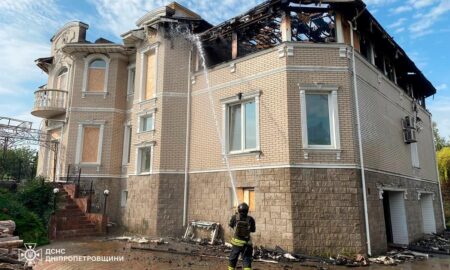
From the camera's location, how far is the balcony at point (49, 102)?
17.9 m

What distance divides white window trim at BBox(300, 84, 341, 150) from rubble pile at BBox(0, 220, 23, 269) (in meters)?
8.33

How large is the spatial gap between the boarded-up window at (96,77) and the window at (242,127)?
8845 mm

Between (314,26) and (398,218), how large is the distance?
27.8 ft

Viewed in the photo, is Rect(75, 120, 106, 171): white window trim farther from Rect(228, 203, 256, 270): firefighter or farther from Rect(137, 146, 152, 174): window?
Rect(228, 203, 256, 270): firefighter

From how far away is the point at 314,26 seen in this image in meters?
13.3

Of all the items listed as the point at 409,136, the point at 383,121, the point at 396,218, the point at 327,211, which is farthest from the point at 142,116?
the point at 409,136

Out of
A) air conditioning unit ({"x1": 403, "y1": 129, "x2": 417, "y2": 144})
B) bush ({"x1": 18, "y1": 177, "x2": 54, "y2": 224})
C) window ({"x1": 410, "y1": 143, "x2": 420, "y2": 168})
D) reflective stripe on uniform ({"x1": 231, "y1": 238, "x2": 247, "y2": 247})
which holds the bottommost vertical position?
reflective stripe on uniform ({"x1": 231, "y1": 238, "x2": 247, "y2": 247})

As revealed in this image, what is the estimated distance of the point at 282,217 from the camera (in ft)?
33.3

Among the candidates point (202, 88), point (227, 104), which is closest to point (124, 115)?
point (202, 88)

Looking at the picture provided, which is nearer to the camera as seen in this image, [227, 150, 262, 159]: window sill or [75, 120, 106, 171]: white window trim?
[227, 150, 262, 159]: window sill

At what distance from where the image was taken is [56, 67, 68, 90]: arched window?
62.9 feet

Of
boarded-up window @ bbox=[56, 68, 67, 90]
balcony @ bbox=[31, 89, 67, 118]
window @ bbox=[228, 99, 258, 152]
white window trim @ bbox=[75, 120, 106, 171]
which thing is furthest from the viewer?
boarded-up window @ bbox=[56, 68, 67, 90]

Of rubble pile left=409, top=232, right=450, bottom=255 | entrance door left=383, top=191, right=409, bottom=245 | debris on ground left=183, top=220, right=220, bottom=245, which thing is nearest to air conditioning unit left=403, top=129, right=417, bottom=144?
entrance door left=383, top=191, right=409, bottom=245

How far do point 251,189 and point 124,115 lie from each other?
9611 mm
